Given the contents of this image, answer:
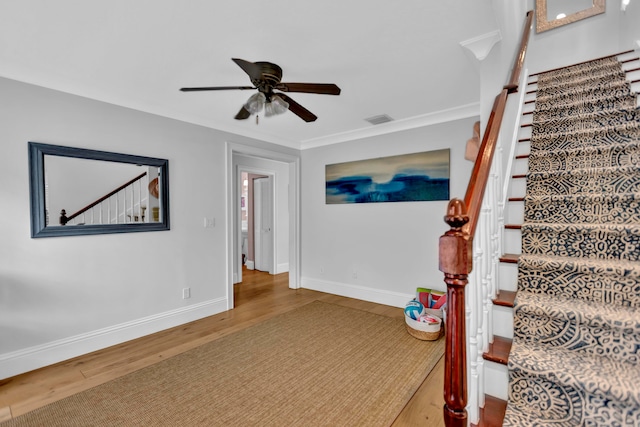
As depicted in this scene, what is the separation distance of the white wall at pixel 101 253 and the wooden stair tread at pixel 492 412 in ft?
10.1

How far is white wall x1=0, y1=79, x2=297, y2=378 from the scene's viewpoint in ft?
7.55

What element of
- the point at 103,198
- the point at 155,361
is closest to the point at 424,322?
the point at 155,361

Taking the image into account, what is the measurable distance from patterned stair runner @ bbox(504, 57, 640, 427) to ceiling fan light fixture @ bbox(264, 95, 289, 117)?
68.5 inches

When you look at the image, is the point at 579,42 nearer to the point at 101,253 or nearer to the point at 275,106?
the point at 275,106

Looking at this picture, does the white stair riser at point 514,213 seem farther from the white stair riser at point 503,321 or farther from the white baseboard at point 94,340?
the white baseboard at point 94,340

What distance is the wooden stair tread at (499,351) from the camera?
3.90 feet

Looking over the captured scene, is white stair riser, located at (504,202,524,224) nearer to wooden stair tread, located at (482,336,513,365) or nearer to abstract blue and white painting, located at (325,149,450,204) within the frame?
wooden stair tread, located at (482,336,513,365)

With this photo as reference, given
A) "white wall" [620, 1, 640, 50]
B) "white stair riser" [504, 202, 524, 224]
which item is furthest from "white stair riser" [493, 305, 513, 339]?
"white wall" [620, 1, 640, 50]

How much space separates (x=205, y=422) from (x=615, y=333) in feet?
6.90

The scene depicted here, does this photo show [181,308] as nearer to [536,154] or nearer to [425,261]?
[425,261]

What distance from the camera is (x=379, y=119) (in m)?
3.58

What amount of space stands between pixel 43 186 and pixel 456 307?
315cm

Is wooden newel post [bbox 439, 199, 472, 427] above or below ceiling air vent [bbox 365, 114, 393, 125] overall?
below

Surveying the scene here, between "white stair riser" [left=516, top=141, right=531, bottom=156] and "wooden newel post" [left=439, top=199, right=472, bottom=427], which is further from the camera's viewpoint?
"white stair riser" [left=516, top=141, right=531, bottom=156]
